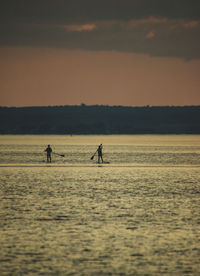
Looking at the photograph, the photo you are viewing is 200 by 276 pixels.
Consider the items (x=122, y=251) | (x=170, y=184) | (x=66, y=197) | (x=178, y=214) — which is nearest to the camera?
(x=122, y=251)

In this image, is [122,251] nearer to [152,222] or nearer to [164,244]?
[164,244]

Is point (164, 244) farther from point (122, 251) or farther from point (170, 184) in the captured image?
point (170, 184)

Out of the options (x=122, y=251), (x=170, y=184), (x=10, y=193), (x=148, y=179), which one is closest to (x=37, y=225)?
(x=122, y=251)

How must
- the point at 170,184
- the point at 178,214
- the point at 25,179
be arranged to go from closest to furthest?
the point at 178,214
the point at 170,184
the point at 25,179

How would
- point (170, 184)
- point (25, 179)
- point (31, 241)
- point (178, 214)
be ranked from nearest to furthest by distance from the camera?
point (31, 241) → point (178, 214) → point (170, 184) → point (25, 179)

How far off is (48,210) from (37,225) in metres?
3.97

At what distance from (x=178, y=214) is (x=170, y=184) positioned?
1455cm

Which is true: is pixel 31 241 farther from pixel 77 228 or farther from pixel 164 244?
pixel 164 244

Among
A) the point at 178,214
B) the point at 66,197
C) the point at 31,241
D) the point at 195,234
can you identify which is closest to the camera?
the point at 31,241

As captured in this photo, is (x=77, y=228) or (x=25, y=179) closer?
(x=77, y=228)

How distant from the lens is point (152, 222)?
22234 mm

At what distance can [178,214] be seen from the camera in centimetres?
2433

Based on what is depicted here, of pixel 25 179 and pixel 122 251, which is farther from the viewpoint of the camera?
pixel 25 179

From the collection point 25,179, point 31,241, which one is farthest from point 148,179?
point 31,241
